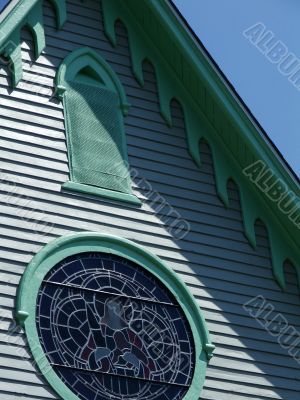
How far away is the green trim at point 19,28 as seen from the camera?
17719 mm

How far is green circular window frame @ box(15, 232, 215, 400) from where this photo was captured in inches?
617

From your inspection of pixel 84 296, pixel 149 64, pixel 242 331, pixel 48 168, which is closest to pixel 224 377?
pixel 242 331

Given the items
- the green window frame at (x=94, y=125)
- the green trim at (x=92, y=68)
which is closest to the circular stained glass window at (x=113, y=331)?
the green window frame at (x=94, y=125)

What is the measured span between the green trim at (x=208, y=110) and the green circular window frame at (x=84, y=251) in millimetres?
1696

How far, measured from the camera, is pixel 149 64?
62.8 feet

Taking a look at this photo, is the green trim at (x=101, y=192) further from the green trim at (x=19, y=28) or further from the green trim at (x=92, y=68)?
the green trim at (x=19, y=28)

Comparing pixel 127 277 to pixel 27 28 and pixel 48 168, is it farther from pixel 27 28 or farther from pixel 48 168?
pixel 27 28

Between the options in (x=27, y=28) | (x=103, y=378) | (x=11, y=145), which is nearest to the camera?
(x=103, y=378)

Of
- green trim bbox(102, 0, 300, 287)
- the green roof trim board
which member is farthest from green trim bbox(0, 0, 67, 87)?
green trim bbox(102, 0, 300, 287)

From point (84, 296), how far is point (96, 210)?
4.24 feet

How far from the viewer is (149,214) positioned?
57.9ft

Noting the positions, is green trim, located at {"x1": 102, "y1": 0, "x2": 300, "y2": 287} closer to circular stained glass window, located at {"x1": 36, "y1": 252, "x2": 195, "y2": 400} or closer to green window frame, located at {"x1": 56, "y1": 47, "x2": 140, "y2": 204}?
green window frame, located at {"x1": 56, "y1": 47, "x2": 140, "y2": 204}

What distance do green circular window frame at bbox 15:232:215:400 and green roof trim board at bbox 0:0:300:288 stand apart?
1696 mm

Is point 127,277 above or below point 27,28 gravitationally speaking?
below
